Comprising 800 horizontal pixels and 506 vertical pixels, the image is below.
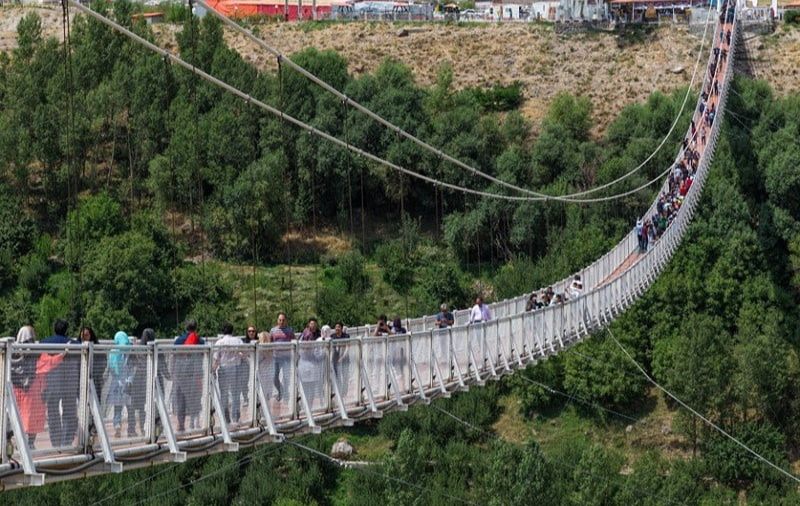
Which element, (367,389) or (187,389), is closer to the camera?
(187,389)

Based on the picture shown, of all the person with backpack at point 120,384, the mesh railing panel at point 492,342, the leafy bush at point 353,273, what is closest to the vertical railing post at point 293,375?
the person with backpack at point 120,384

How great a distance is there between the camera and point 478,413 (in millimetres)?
60000

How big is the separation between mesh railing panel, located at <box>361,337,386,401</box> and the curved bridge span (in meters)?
0.02

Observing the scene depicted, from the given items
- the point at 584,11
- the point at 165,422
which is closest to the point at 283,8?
the point at 584,11

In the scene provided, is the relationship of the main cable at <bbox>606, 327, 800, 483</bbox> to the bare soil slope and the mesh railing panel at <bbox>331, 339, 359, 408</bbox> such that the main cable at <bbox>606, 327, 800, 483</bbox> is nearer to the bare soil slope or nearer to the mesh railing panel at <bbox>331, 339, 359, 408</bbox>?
the bare soil slope

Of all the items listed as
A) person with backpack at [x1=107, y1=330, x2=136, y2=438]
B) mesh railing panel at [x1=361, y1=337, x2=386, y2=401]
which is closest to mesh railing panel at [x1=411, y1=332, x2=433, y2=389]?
mesh railing panel at [x1=361, y1=337, x2=386, y2=401]

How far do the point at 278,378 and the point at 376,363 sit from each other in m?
3.06

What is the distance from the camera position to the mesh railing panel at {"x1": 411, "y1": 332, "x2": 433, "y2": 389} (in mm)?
27000

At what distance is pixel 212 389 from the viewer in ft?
69.5

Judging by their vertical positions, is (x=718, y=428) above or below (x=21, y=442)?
below

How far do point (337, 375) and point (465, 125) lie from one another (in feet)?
143

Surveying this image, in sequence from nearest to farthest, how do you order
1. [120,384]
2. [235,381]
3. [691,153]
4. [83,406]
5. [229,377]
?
[83,406], [120,384], [229,377], [235,381], [691,153]

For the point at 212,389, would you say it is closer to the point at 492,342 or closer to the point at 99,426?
the point at 99,426

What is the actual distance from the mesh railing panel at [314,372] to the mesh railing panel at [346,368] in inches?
8.1
